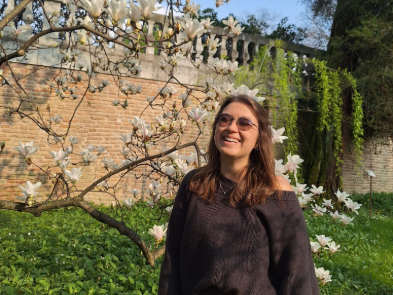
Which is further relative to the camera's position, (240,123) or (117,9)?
(117,9)

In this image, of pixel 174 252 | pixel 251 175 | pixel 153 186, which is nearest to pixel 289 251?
pixel 251 175

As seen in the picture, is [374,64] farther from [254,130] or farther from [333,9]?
[254,130]

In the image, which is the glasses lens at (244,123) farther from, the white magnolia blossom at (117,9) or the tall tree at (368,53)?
the tall tree at (368,53)

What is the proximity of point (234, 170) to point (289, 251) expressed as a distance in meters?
0.50

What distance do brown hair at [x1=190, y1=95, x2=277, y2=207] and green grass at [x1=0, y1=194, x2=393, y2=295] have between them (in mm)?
1558

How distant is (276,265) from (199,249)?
1.24 feet

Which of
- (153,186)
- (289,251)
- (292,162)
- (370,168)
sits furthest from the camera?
(370,168)

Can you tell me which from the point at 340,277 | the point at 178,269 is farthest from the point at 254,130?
the point at 340,277

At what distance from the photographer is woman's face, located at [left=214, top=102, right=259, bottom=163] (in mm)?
1986

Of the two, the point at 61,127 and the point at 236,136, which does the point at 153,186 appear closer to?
the point at 236,136

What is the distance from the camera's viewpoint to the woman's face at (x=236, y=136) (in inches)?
78.2

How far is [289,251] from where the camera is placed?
1.80 m

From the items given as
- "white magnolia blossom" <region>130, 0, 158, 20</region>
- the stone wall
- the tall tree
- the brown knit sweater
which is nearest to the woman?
the brown knit sweater

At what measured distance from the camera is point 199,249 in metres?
1.93
